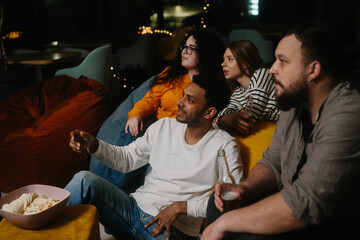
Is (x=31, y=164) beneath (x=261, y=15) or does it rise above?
beneath

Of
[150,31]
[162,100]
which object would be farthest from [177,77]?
[150,31]

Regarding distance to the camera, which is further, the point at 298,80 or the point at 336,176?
the point at 298,80

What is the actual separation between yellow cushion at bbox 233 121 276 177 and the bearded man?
0.90 feet

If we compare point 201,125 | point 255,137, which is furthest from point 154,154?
point 255,137

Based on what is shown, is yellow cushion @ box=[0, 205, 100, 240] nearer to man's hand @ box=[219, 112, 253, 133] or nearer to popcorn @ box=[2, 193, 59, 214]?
popcorn @ box=[2, 193, 59, 214]

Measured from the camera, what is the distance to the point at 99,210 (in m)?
1.88

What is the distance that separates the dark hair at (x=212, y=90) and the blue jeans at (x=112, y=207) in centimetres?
68

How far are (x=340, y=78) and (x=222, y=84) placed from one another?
2.34 ft

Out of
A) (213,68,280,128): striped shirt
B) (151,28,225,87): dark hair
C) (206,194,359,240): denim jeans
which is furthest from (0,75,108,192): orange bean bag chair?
(206,194,359,240): denim jeans

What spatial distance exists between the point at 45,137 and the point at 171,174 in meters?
1.33

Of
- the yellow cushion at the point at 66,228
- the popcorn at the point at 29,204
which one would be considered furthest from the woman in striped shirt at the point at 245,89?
the popcorn at the point at 29,204

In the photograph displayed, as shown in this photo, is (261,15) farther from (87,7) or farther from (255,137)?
(255,137)

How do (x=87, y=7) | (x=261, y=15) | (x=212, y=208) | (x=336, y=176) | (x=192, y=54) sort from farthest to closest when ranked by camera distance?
(x=261, y=15) → (x=87, y=7) → (x=192, y=54) → (x=212, y=208) → (x=336, y=176)

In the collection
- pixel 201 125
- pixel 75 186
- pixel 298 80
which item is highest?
pixel 298 80
